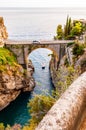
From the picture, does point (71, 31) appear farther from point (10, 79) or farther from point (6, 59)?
point (10, 79)

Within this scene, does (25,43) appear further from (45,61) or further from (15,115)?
(45,61)

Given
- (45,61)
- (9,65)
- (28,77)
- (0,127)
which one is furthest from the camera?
(45,61)

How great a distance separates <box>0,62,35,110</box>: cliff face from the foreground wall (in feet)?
159

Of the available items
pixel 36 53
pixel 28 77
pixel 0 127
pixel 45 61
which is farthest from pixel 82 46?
pixel 36 53

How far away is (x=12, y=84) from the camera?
188 feet

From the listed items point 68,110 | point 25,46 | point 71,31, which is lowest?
point 25,46

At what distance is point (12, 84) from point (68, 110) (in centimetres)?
5260

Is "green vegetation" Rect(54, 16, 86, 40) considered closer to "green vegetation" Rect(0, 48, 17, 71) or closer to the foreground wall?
"green vegetation" Rect(0, 48, 17, 71)

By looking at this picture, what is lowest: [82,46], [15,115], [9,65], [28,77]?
[15,115]

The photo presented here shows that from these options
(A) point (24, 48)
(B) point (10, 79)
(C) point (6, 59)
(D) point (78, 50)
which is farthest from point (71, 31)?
(B) point (10, 79)

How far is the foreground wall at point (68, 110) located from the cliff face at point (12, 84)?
48.5 meters

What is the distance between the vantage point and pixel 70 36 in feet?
237

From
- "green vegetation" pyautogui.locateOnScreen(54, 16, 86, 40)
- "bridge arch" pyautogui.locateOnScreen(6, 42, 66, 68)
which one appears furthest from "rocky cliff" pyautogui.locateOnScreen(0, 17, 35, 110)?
"green vegetation" pyautogui.locateOnScreen(54, 16, 86, 40)

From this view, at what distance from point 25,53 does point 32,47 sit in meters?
2.44
